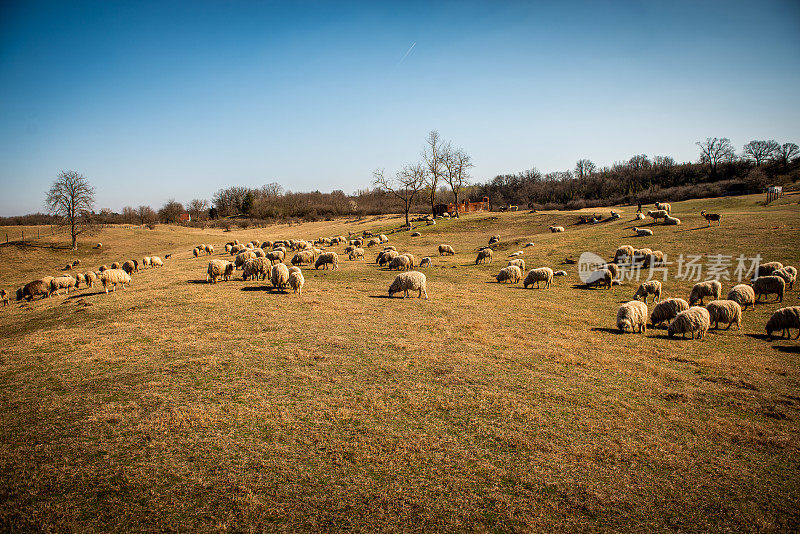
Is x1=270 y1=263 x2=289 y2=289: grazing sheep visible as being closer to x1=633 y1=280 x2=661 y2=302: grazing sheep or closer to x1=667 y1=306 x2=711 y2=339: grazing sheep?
x1=667 y1=306 x2=711 y2=339: grazing sheep

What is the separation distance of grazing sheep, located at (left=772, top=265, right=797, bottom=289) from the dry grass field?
2.53 metres

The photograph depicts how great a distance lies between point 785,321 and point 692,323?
306 cm

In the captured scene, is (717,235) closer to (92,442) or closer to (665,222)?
(665,222)

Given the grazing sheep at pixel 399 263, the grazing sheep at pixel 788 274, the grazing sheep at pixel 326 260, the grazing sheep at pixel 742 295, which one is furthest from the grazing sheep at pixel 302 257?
the grazing sheep at pixel 788 274

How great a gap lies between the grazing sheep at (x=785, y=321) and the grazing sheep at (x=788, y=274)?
7038mm

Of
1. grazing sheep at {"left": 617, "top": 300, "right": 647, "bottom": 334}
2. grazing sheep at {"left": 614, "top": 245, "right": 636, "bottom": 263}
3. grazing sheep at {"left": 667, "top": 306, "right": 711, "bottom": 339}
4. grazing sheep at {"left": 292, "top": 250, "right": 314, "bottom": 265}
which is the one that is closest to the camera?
grazing sheep at {"left": 667, "top": 306, "right": 711, "bottom": 339}

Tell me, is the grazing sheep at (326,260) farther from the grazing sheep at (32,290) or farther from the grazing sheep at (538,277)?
the grazing sheep at (32,290)

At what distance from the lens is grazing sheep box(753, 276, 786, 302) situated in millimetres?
16312

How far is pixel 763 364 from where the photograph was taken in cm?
1032

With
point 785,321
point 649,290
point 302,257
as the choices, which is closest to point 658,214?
point 649,290

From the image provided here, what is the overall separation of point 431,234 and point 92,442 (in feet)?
156

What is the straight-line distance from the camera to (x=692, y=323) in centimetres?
1291

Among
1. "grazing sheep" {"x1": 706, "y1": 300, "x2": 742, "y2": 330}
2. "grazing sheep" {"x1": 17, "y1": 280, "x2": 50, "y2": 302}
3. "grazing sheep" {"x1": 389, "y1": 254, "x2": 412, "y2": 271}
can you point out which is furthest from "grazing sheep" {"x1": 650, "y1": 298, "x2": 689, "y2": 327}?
"grazing sheep" {"x1": 17, "y1": 280, "x2": 50, "y2": 302}

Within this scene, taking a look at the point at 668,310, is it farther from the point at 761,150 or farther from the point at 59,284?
the point at 761,150
